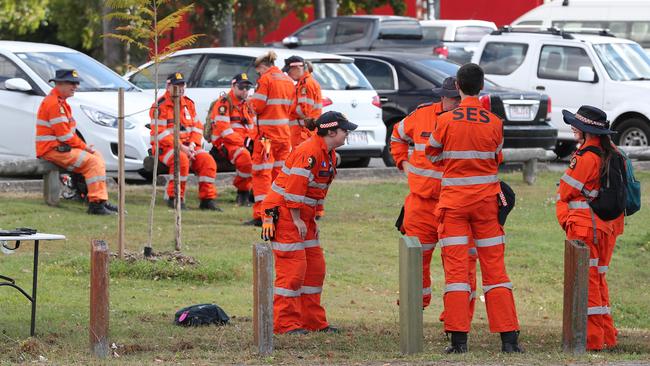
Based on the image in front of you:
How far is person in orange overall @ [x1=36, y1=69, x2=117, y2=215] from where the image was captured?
14.4 m

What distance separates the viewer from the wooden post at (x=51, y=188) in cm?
1505

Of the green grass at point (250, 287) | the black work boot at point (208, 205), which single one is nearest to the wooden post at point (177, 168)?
the green grass at point (250, 287)

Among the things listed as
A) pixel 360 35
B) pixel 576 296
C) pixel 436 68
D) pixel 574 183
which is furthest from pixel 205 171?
pixel 360 35

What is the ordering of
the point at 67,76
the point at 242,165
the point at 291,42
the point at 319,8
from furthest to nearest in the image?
the point at 319,8, the point at 291,42, the point at 242,165, the point at 67,76

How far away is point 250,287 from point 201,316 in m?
2.02

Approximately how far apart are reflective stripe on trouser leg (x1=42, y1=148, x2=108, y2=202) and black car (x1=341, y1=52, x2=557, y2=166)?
5.74m

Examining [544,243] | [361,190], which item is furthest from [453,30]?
[544,243]

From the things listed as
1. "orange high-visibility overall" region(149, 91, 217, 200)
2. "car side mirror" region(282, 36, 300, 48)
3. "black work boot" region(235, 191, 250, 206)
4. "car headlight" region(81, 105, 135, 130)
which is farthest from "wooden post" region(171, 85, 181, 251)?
"car side mirror" region(282, 36, 300, 48)

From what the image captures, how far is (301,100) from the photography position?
14758 mm

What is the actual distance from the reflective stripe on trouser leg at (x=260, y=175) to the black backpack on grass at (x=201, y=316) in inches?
179

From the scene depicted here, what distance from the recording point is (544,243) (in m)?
14.8

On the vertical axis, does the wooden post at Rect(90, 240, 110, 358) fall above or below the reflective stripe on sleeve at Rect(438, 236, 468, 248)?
below

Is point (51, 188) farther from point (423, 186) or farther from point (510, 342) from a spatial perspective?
point (510, 342)

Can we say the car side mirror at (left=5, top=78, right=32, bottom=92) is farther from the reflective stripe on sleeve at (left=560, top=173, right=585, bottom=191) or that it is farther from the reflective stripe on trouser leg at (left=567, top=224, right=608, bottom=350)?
the reflective stripe on trouser leg at (left=567, top=224, right=608, bottom=350)
